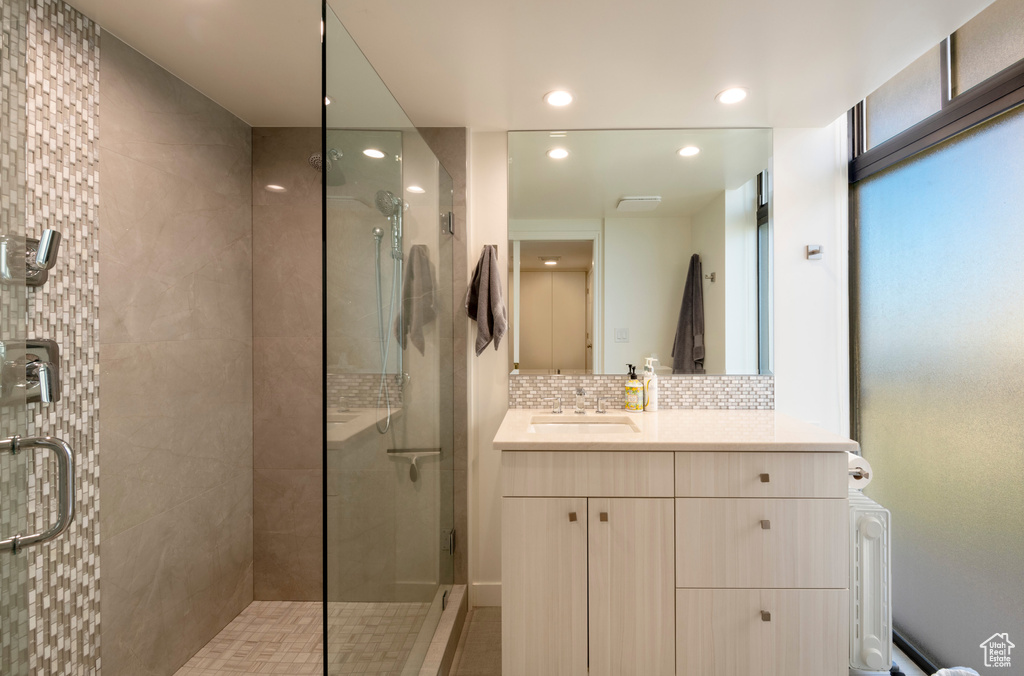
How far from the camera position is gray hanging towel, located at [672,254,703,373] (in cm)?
233

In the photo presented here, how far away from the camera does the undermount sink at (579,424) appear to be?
2096 mm

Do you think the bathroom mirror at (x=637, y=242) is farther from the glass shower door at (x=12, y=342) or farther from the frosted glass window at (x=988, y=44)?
the glass shower door at (x=12, y=342)

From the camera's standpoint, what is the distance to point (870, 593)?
1.77 m

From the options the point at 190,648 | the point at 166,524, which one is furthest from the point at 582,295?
Answer: the point at 190,648

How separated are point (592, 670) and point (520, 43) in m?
2.08

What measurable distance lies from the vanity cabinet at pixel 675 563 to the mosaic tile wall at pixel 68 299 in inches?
51.0

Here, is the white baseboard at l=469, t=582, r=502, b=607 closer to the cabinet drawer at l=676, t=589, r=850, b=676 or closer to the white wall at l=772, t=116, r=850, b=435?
the cabinet drawer at l=676, t=589, r=850, b=676

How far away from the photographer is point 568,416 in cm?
222

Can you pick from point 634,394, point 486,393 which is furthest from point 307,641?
point 634,394

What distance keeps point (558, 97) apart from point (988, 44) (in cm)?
140

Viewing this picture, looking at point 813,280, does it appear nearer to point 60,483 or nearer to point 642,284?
point 642,284

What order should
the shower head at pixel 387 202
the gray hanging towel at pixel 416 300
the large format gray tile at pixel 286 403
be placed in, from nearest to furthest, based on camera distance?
the shower head at pixel 387 202 → the gray hanging towel at pixel 416 300 → the large format gray tile at pixel 286 403

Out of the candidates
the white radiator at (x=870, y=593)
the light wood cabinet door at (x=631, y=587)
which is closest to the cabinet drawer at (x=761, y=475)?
the light wood cabinet door at (x=631, y=587)

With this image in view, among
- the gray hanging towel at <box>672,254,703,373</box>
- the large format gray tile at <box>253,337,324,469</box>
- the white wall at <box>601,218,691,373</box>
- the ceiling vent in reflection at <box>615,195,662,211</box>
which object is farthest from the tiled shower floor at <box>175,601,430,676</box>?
the ceiling vent in reflection at <box>615,195,662,211</box>
